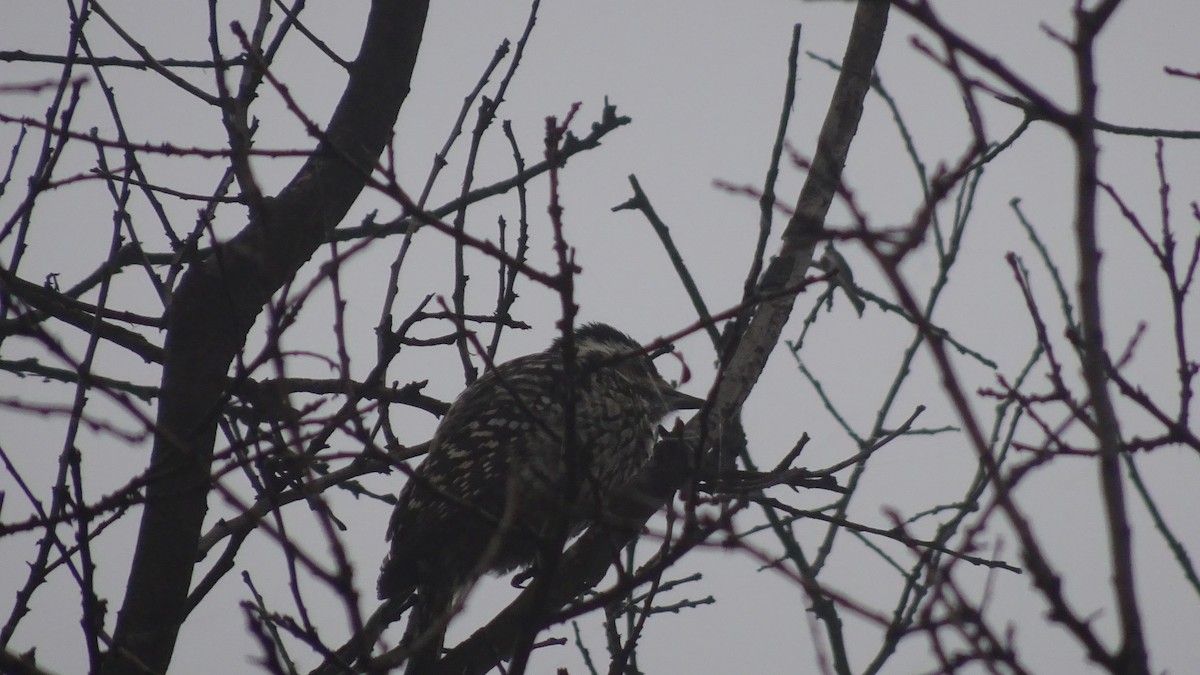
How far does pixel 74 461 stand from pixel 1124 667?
2124 millimetres

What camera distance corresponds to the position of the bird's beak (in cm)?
642

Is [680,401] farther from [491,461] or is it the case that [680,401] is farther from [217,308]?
[217,308]

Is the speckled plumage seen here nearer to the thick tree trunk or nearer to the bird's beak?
the bird's beak

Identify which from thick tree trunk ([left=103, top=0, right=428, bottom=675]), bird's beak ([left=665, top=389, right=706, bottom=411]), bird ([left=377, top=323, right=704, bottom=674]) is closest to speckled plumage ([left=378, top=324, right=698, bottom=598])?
bird ([left=377, top=323, right=704, bottom=674])

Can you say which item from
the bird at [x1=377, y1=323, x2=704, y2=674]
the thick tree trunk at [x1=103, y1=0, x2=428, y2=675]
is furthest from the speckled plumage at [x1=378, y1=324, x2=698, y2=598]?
the thick tree trunk at [x1=103, y1=0, x2=428, y2=675]

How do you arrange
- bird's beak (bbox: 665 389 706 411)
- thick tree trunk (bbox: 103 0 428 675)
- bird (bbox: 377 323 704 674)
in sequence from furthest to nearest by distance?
bird's beak (bbox: 665 389 706 411) < bird (bbox: 377 323 704 674) < thick tree trunk (bbox: 103 0 428 675)

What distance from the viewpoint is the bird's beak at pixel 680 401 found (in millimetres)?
6417

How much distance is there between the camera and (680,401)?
21.2 feet

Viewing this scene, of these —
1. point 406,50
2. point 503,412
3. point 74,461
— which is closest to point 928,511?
point 503,412

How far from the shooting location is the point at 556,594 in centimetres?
329

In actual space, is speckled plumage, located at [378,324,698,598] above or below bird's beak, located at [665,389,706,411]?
below

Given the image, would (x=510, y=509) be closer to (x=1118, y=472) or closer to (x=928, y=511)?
(x=1118, y=472)

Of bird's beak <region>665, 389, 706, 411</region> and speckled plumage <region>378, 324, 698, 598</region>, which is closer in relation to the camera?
speckled plumage <region>378, 324, 698, 598</region>

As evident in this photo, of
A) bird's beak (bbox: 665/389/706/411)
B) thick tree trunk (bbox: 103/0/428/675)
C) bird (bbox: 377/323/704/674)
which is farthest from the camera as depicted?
bird's beak (bbox: 665/389/706/411)
